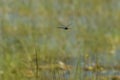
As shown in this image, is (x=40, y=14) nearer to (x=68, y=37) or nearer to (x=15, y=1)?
(x=15, y=1)

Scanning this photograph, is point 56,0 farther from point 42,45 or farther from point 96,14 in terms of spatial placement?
Result: point 42,45

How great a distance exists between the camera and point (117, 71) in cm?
524

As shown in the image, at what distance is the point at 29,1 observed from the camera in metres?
7.59

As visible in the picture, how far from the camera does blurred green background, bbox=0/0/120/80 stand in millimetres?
4719

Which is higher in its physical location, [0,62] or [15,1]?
[15,1]

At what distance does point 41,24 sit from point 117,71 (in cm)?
199

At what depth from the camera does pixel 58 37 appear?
6.30 m

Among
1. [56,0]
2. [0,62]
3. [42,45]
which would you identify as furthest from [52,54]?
[56,0]

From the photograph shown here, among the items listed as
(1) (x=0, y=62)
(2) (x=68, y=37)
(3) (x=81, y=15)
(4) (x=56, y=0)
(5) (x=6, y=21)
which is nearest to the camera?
(1) (x=0, y=62)

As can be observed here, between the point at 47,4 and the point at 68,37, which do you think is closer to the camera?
the point at 68,37

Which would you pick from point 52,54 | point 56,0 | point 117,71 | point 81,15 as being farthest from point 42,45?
point 56,0

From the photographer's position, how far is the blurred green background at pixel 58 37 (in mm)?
4719

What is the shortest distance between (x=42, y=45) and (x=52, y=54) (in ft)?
1.45

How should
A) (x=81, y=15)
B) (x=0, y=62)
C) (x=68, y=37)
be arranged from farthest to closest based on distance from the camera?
(x=81, y=15) → (x=68, y=37) → (x=0, y=62)
